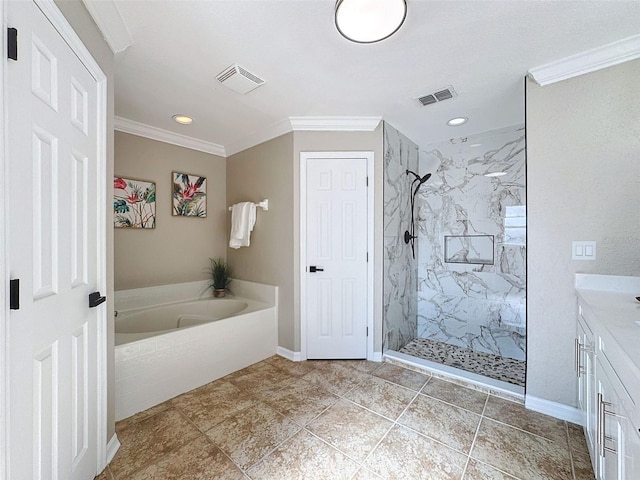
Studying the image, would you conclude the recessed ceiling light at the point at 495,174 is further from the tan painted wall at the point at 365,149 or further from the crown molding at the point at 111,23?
the crown molding at the point at 111,23

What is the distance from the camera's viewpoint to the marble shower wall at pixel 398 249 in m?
2.75

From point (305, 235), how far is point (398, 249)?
108 centimetres

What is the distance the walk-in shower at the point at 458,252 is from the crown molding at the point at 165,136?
2.11 m

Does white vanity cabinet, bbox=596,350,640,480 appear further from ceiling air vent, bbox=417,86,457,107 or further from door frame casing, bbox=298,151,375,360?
ceiling air vent, bbox=417,86,457,107

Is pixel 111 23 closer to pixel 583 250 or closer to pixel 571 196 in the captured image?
pixel 571 196

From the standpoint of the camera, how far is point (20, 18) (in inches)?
32.1

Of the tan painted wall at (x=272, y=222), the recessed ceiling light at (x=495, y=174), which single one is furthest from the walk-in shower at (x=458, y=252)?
the tan painted wall at (x=272, y=222)

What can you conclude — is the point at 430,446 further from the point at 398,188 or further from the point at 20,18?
the point at 20,18

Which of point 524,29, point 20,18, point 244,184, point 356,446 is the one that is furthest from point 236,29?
point 356,446

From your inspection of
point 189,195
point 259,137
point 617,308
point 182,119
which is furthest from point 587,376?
point 189,195

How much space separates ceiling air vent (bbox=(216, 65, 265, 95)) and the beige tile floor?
2.34 meters

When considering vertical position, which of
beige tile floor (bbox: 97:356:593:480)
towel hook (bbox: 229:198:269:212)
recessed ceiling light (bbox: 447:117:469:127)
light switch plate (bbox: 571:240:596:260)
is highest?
recessed ceiling light (bbox: 447:117:469:127)

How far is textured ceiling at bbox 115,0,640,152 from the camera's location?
1.38 m

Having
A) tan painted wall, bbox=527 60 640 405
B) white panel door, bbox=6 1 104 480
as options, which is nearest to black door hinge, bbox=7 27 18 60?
white panel door, bbox=6 1 104 480
